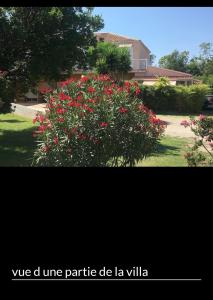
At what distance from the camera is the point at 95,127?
5.58 m

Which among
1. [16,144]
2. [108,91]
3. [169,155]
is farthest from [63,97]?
[16,144]

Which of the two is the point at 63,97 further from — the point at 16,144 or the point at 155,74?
the point at 155,74

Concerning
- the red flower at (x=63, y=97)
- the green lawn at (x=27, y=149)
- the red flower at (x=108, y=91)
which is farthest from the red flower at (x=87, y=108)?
the green lawn at (x=27, y=149)

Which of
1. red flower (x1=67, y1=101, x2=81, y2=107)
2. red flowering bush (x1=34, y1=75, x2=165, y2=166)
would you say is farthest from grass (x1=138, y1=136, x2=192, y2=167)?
red flower (x1=67, y1=101, x2=81, y2=107)

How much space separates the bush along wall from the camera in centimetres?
2673

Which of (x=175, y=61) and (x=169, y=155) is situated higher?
(x=175, y=61)

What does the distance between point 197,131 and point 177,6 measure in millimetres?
3100

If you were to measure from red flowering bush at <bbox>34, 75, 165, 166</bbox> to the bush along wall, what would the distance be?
67.3 ft

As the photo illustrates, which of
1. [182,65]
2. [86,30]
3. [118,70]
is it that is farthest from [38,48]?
[182,65]

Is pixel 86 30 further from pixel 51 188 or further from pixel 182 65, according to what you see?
pixel 182 65

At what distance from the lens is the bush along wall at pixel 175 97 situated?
26734mm

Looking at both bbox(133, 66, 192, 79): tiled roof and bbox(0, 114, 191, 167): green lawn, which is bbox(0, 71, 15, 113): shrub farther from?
bbox(133, 66, 192, 79): tiled roof

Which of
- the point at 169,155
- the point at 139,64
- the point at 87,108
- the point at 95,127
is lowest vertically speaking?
the point at 169,155

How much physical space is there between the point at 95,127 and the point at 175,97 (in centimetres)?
2257
